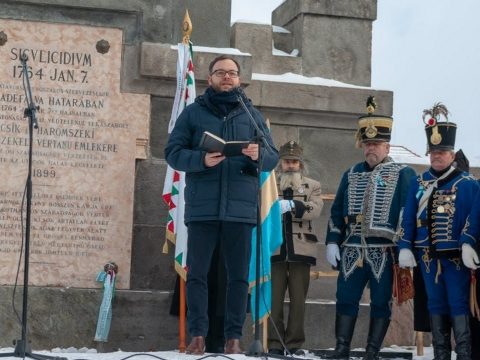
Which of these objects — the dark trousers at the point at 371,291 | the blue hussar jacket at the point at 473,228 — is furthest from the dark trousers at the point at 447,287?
the dark trousers at the point at 371,291

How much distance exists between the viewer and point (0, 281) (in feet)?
30.7

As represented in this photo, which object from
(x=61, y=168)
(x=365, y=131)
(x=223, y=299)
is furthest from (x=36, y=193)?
(x=365, y=131)

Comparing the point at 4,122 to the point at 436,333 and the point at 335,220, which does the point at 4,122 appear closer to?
the point at 335,220

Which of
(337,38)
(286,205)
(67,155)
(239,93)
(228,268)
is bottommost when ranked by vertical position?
(228,268)

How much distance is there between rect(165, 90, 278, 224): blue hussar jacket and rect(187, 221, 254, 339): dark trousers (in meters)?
0.10

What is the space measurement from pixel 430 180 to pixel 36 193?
316 cm

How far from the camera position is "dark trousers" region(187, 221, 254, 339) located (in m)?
7.79

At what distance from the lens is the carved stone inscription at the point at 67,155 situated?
371 inches

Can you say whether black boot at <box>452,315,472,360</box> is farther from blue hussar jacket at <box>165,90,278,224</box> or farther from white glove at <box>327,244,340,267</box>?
blue hussar jacket at <box>165,90,278,224</box>

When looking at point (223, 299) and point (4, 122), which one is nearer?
point (223, 299)

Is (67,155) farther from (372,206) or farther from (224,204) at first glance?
(372,206)

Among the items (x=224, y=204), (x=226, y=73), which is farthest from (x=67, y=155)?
(x=224, y=204)

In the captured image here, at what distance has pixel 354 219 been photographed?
9039mm

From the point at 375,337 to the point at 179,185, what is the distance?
1.95 metres
